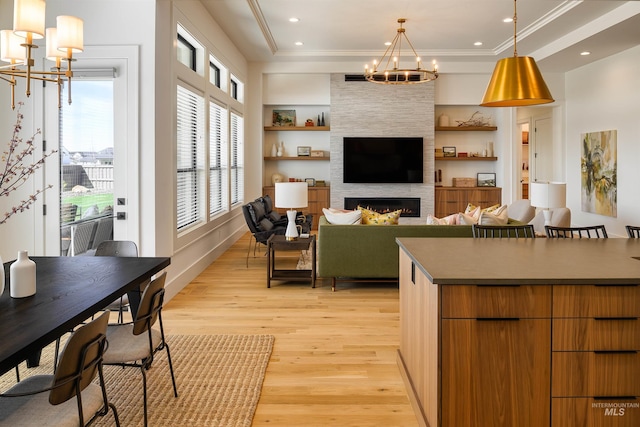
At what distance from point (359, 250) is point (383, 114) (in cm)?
486

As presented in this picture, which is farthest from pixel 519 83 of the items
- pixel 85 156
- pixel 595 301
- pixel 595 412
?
pixel 85 156

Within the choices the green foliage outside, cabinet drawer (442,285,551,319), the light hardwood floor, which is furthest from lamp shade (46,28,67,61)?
cabinet drawer (442,285,551,319)

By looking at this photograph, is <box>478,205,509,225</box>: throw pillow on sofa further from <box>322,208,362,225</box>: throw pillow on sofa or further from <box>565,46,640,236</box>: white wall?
<box>565,46,640,236</box>: white wall

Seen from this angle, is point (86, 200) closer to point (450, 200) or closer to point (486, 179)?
point (450, 200)

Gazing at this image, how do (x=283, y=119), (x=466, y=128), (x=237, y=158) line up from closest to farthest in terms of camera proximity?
(x=237, y=158) < (x=466, y=128) < (x=283, y=119)

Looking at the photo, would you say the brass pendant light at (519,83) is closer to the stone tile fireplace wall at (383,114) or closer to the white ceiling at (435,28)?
the white ceiling at (435,28)

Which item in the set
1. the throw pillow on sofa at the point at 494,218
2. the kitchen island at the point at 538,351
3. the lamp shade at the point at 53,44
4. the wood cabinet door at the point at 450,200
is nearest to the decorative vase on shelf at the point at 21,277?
the lamp shade at the point at 53,44

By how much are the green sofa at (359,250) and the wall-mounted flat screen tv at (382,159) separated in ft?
14.4

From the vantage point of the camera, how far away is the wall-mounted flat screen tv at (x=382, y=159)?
9.33 m

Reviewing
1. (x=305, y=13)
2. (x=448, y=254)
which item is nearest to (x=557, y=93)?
(x=305, y=13)

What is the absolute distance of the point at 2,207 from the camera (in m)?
4.22

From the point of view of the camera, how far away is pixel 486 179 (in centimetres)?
979

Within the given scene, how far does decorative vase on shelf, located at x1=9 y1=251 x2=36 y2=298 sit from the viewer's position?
86.1 inches

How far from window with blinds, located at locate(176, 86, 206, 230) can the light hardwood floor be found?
796mm
